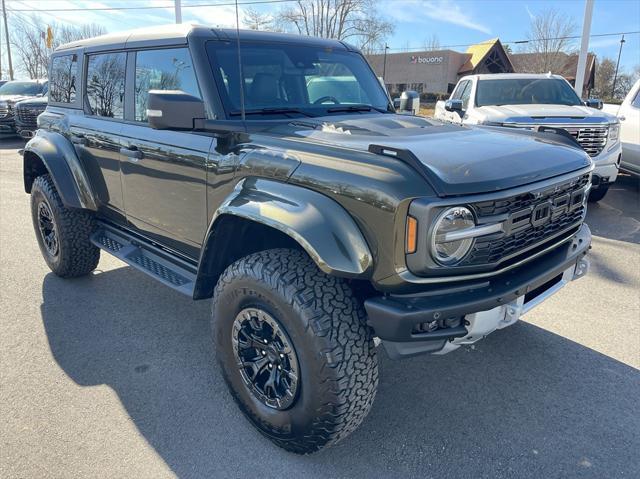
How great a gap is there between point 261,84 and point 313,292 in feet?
4.99

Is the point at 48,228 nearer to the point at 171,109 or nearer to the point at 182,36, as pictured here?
the point at 182,36

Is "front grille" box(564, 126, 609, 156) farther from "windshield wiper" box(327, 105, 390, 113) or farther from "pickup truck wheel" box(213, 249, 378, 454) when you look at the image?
"pickup truck wheel" box(213, 249, 378, 454)

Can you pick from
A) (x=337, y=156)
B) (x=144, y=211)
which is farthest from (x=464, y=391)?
(x=144, y=211)

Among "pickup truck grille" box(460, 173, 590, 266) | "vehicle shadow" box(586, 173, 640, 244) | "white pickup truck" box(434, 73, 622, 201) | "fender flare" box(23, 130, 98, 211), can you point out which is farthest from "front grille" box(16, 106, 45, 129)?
"pickup truck grille" box(460, 173, 590, 266)

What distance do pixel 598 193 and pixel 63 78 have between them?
6.97 meters

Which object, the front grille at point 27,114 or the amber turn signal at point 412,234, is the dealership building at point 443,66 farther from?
the amber turn signal at point 412,234

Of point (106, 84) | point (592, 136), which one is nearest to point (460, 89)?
point (592, 136)

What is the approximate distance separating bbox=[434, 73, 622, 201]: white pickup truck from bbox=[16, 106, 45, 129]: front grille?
33.8 feet

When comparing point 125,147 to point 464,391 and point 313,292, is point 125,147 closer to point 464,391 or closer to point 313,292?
point 313,292

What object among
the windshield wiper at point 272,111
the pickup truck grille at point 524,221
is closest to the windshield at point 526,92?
the windshield wiper at point 272,111

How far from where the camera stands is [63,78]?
4.60 m

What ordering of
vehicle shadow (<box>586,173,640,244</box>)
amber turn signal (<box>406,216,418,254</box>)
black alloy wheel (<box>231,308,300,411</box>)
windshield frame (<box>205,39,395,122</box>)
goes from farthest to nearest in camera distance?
vehicle shadow (<box>586,173,640,244</box>) → windshield frame (<box>205,39,395,122</box>) → black alloy wheel (<box>231,308,300,411</box>) → amber turn signal (<box>406,216,418,254</box>)

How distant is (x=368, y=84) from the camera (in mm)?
3889

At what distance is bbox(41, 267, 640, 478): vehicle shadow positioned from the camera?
8.05 feet
